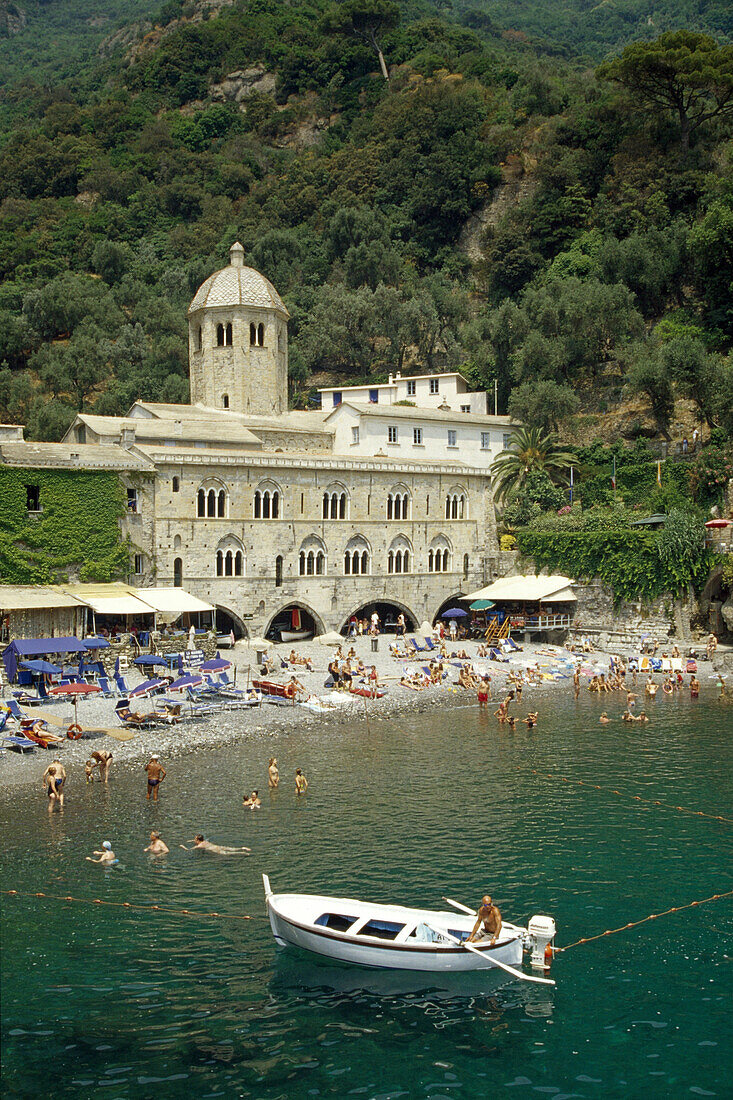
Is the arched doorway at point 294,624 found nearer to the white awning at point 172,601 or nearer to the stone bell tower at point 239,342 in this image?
the white awning at point 172,601

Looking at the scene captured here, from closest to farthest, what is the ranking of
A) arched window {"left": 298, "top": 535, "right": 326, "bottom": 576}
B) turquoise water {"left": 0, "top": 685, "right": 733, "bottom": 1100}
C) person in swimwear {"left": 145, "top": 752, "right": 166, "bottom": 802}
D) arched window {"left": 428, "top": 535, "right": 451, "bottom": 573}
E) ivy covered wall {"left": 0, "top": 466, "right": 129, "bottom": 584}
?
turquoise water {"left": 0, "top": 685, "right": 733, "bottom": 1100}, person in swimwear {"left": 145, "top": 752, "right": 166, "bottom": 802}, ivy covered wall {"left": 0, "top": 466, "right": 129, "bottom": 584}, arched window {"left": 298, "top": 535, "right": 326, "bottom": 576}, arched window {"left": 428, "top": 535, "right": 451, "bottom": 573}

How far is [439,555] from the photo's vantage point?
55938 mm

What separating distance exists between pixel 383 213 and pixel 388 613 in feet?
189

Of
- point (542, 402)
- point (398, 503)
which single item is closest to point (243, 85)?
point (542, 402)

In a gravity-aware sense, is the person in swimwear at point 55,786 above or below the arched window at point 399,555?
below

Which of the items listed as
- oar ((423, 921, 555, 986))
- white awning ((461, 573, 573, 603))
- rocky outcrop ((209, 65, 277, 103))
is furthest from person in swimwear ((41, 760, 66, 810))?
rocky outcrop ((209, 65, 277, 103))

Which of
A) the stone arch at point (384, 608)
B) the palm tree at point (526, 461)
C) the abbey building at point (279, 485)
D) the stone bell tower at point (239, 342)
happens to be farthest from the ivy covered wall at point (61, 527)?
the palm tree at point (526, 461)

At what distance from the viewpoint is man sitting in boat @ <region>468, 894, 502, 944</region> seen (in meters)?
16.7

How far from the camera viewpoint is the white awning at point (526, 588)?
5172 centimetres

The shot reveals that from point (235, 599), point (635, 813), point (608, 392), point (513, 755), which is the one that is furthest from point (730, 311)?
point (635, 813)

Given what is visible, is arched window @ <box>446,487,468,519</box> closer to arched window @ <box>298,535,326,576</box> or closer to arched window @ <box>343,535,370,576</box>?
arched window @ <box>343,535,370,576</box>

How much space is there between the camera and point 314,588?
50.7 m

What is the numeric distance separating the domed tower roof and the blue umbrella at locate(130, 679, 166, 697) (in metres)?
29.9

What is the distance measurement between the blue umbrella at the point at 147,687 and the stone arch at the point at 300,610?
1268cm
